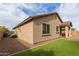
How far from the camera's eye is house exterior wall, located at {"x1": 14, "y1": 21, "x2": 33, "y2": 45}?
4.50m

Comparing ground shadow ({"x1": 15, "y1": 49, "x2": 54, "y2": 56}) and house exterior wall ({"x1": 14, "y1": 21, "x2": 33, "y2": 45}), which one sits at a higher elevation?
house exterior wall ({"x1": 14, "y1": 21, "x2": 33, "y2": 45})

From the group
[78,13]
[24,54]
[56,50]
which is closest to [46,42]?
[56,50]

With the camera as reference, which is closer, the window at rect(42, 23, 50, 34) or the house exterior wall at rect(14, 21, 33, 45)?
the house exterior wall at rect(14, 21, 33, 45)

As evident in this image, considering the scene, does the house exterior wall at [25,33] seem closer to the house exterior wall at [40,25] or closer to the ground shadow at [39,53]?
the house exterior wall at [40,25]

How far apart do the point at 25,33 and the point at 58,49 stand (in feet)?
2.85

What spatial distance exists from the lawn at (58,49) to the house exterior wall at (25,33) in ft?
0.80

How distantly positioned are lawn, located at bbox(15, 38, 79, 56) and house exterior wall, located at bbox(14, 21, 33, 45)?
24 centimetres

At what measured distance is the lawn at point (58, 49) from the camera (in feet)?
14.8

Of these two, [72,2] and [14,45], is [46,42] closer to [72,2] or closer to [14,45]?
[14,45]

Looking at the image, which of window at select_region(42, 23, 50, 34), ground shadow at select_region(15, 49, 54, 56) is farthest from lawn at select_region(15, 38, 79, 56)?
window at select_region(42, 23, 50, 34)

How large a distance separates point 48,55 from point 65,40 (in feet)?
1.80

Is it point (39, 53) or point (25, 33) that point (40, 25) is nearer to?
point (25, 33)

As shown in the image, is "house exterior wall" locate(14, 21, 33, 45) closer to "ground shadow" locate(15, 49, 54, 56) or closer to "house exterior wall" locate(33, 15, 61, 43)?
"house exterior wall" locate(33, 15, 61, 43)

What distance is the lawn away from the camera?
4.51m
